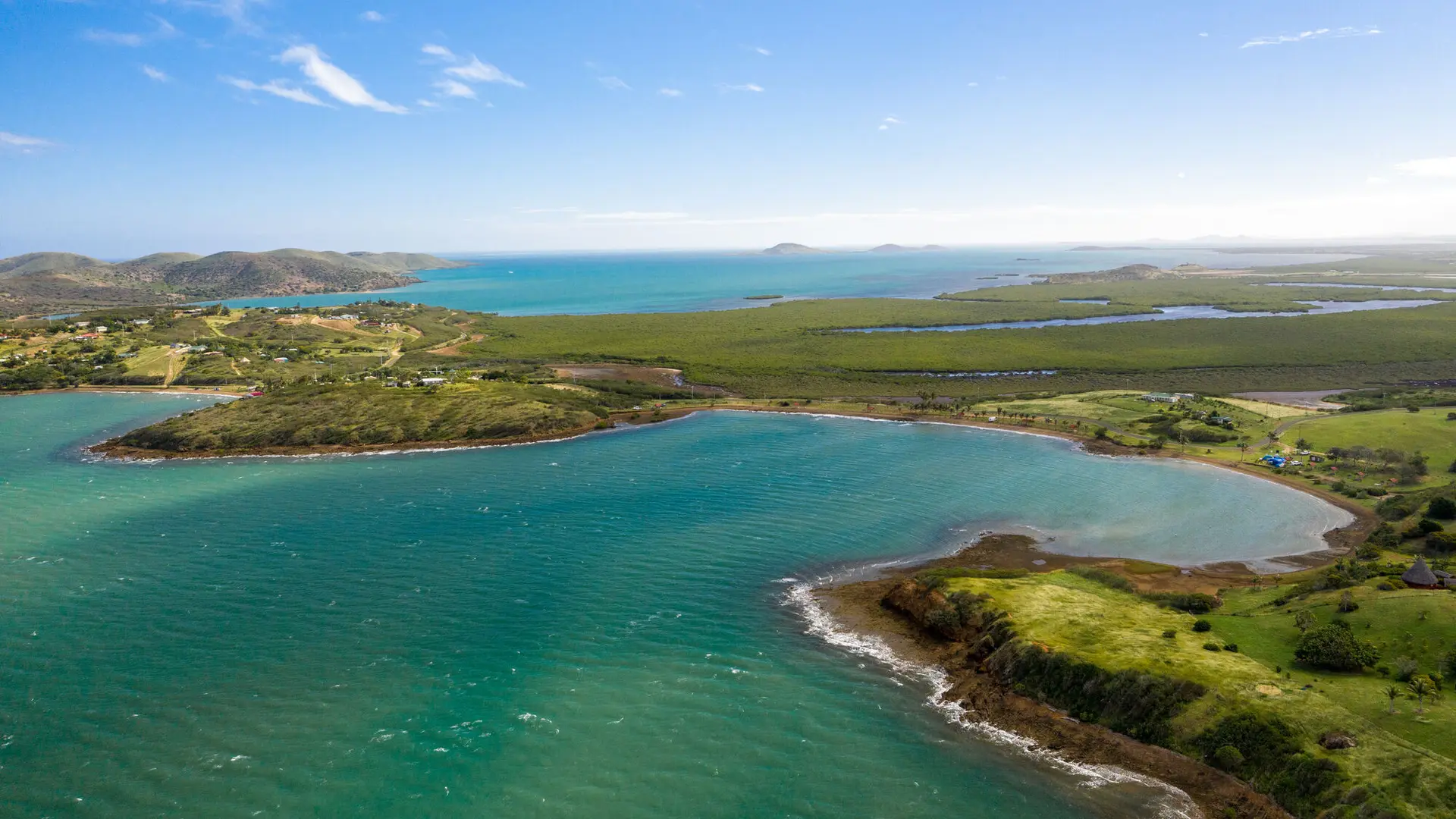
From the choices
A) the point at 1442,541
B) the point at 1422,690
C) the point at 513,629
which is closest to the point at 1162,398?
the point at 1442,541

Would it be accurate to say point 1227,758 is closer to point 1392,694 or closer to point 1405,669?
point 1392,694

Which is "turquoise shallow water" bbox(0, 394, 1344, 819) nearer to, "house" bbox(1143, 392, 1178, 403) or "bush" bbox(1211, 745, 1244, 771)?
"bush" bbox(1211, 745, 1244, 771)

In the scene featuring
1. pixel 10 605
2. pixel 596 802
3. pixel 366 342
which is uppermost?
pixel 366 342

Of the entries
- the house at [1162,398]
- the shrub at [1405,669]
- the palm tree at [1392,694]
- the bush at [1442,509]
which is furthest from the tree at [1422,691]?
the house at [1162,398]

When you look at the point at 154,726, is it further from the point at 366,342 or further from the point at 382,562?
the point at 366,342

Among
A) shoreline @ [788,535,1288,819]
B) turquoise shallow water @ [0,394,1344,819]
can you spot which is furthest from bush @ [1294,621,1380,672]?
turquoise shallow water @ [0,394,1344,819]

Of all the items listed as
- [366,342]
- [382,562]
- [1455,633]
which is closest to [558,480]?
[382,562]

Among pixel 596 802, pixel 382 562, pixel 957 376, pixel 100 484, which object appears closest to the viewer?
pixel 596 802
